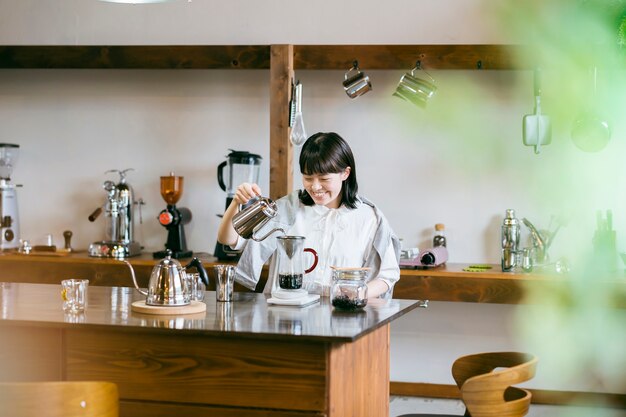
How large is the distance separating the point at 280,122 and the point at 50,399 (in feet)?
9.34

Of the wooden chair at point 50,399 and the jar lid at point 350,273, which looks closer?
the wooden chair at point 50,399

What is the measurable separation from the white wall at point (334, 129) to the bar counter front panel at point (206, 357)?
2360 mm

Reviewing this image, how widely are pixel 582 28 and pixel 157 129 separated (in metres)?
2.59

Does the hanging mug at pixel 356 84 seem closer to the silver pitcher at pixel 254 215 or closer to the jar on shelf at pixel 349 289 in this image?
the silver pitcher at pixel 254 215

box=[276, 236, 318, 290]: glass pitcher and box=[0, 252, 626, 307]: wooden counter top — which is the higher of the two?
box=[276, 236, 318, 290]: glass pitcher

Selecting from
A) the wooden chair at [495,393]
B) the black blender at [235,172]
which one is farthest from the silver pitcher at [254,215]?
the black blender at [235,172]

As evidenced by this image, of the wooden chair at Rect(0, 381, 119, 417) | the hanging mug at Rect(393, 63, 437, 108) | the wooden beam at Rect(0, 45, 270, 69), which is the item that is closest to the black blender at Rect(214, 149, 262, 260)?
the wooden beam at Rect(0, 45, 270, 69)

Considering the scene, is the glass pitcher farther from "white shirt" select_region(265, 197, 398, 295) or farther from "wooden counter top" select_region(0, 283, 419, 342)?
"white shirt" select_region(265, 197, 398, 295)

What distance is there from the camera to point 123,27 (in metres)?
5.45

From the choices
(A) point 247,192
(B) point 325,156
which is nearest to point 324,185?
(B) point 325,156

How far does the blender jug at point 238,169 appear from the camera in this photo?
16.6ft

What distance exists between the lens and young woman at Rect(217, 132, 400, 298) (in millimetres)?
3555

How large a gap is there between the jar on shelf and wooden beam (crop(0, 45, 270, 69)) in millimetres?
2214

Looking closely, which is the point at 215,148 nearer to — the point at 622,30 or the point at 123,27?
the point at 123,27
